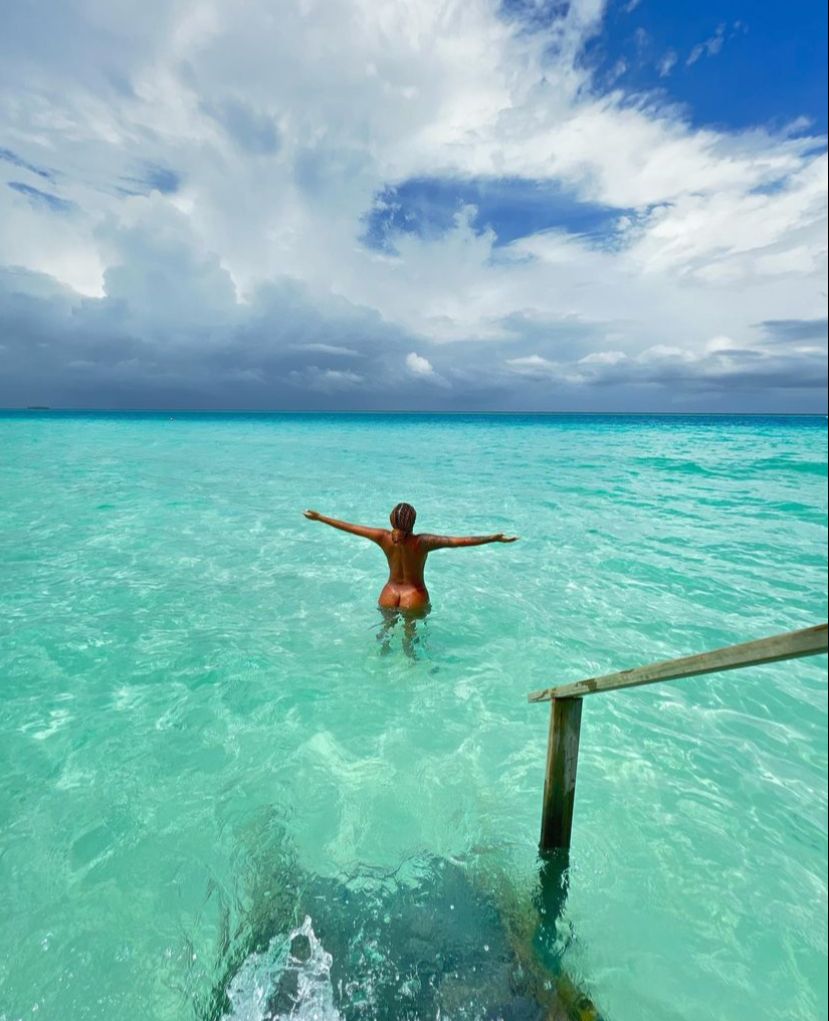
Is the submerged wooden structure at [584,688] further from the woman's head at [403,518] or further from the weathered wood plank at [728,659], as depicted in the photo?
the woman's head at [403,518]

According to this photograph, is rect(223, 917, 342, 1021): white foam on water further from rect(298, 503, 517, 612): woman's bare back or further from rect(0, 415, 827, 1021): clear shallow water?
rect(298, 503, 517, 612): woman's bare back

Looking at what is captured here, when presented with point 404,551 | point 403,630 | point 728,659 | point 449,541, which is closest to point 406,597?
point 403,630

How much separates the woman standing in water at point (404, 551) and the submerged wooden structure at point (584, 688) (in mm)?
2890

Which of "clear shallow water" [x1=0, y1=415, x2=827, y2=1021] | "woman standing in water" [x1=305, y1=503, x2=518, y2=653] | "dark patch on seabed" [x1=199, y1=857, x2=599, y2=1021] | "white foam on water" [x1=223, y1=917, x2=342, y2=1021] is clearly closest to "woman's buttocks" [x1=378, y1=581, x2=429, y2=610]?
"woman standing in water" [x1=305, y1=503, x2=518, y2=653]

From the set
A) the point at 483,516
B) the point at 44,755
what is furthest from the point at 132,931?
the point at 483,516

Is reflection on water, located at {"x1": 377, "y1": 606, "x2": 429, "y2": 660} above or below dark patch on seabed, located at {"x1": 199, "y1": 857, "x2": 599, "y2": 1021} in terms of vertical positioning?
above

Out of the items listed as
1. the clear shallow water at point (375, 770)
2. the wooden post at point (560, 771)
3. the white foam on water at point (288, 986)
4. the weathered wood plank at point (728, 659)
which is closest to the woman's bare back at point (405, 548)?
the clear shallow water at point (375, 770)

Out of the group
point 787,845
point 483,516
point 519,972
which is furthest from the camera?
point 483,516

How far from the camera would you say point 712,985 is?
10.6ft

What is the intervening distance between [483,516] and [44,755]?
12918 mm

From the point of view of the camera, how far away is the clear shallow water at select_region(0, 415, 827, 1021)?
3.20m

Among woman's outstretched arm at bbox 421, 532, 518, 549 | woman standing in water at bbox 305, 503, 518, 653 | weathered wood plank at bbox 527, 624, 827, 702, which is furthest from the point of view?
woman standing in water at bbox 305, 503, 518, 653

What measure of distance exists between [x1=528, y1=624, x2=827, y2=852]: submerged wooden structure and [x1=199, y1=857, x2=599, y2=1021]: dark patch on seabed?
44 cm

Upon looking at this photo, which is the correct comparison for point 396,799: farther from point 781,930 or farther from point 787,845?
point 787,845
